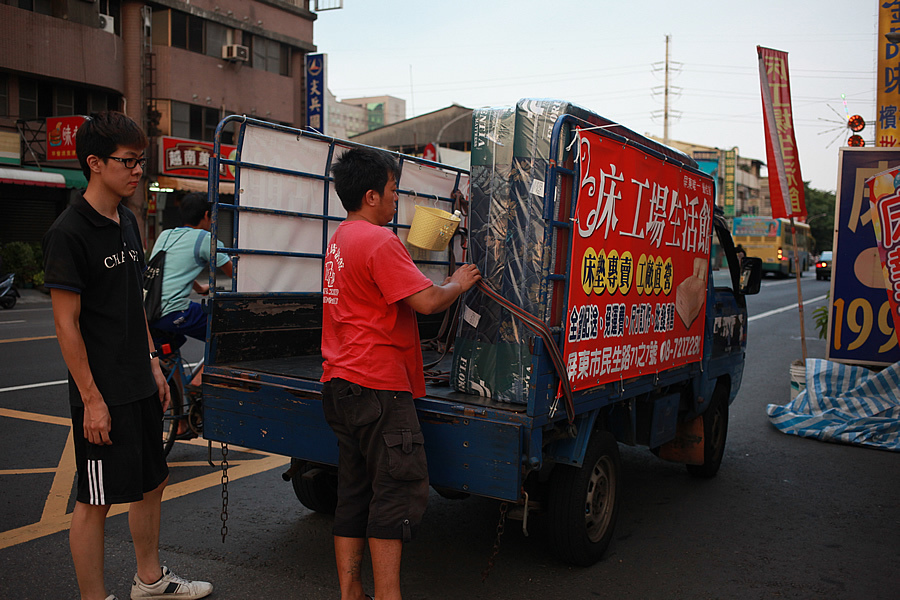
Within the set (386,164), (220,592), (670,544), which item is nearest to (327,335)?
(386,164)

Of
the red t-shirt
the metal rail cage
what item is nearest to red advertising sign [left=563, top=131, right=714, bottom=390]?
the red t-shirt

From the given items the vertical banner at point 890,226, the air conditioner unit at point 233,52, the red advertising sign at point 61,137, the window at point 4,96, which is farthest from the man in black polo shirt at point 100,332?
the air conditioner unit at point 233,52

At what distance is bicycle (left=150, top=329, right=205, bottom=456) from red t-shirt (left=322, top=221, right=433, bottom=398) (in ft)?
8.90

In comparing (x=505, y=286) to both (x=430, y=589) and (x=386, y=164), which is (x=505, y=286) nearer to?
(x=386, y=164)

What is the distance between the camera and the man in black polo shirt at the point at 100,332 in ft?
9.29

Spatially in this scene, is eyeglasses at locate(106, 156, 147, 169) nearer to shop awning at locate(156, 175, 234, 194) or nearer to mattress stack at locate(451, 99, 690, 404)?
mattress stack at locate(451, 99, 690, 404)

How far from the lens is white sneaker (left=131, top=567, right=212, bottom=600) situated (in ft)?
10.7

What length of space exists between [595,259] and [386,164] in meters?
1.09

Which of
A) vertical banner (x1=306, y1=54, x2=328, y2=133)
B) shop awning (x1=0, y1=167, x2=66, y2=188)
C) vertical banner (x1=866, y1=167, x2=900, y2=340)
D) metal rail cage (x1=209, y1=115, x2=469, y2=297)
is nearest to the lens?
metal rail cage (x1=209, y1=115, x2=469, y2=297)

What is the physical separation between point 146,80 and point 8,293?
397 inches

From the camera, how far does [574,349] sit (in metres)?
3.33

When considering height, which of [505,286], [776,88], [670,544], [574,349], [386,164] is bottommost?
[670,544]

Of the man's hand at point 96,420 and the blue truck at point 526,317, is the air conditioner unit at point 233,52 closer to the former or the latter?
the blue truck at point 526,317

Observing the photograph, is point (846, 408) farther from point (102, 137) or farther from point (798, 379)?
point (102, 137)
